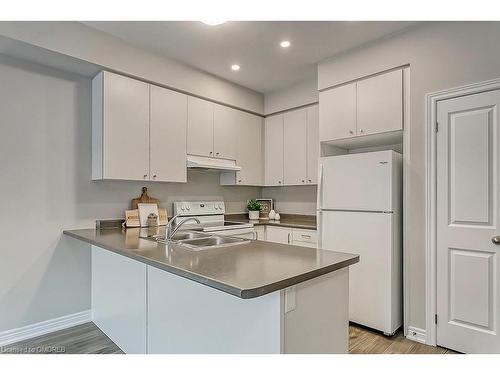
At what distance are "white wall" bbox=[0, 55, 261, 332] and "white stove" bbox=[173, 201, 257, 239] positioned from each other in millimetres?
727

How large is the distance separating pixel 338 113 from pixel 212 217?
1.94 meters

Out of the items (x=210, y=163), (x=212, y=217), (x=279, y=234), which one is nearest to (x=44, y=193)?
(x=210, y=163)

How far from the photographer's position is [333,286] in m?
1.58

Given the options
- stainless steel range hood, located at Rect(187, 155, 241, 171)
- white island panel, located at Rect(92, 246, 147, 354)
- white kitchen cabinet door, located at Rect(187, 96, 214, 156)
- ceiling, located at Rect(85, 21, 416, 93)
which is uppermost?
ceiling, located at Rect(85, 21, 416, 93)

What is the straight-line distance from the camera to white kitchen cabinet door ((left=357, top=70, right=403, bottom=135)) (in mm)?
2596

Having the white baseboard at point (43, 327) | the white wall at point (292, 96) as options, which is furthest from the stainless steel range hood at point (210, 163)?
the white baseboard at point (43, 327)

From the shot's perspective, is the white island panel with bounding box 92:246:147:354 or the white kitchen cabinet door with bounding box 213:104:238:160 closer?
the white island panel with bounding box 92:246:147:354

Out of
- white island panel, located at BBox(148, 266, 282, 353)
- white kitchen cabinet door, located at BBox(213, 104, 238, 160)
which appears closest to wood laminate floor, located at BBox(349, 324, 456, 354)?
white island panel, located at BBox(148, 266, 282, 353)

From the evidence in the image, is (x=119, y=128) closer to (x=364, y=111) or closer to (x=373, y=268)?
(x=364, y=111)

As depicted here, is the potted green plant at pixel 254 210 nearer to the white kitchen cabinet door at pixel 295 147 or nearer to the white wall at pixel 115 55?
the white kitchen cabinet door at pixel 295 147

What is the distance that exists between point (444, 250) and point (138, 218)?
278cm

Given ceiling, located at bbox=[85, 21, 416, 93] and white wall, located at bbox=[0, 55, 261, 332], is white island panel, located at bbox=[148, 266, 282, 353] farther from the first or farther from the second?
ceiling, located at bbox=[85, 21, 416, 93]

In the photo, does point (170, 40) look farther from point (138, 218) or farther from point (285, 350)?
point (285, 350)
